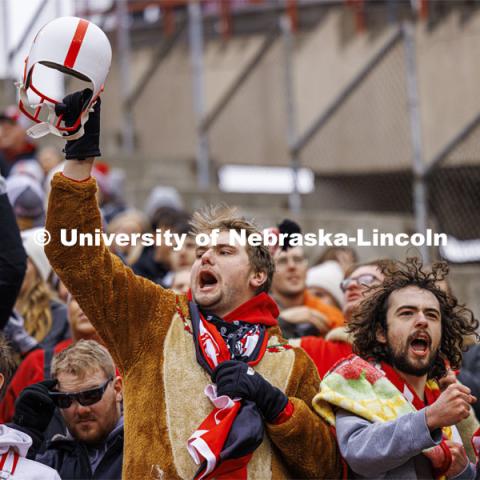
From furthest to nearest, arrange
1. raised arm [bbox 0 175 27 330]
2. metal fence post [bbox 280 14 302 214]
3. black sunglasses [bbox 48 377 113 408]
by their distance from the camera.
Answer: metal fence post [bbox 280 14 302 214] < raised arm [bbox 0 175 27 330] < black sunglasses [bbox 48 377 113 408]

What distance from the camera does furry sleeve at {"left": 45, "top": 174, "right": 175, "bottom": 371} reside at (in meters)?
4.37

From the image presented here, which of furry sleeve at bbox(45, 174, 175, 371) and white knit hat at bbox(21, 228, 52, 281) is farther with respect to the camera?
white knit hat at bbox(21, 228, 52, 281)

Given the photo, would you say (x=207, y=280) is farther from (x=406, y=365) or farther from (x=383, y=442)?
(x=383, y=442)

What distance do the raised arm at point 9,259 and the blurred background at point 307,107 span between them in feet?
15.7

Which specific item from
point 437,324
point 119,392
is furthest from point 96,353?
point 437,324

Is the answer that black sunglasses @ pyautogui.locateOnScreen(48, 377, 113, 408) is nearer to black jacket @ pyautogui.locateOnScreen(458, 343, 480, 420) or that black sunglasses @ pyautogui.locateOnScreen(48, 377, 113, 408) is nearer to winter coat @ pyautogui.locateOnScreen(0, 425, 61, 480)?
winter coat @ pyautogui.locateOnScreen(0, 425, 61, 480)

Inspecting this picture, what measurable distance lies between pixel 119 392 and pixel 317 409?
3.21 feet

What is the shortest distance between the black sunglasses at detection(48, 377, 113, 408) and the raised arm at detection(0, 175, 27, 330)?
0.72 metres

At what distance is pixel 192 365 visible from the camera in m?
4.74

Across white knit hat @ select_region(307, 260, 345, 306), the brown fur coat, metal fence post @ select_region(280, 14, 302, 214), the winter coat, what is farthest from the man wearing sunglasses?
metal fence post @ select_region(280, 14, 302, 214)

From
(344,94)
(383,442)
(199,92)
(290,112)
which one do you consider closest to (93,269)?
(383,442)

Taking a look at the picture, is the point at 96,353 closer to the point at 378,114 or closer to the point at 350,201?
the point at 378,114

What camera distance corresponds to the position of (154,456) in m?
4.57

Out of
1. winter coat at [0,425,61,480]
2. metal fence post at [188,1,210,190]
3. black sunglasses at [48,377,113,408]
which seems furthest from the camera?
metal fence post at [188,1,210,190]
